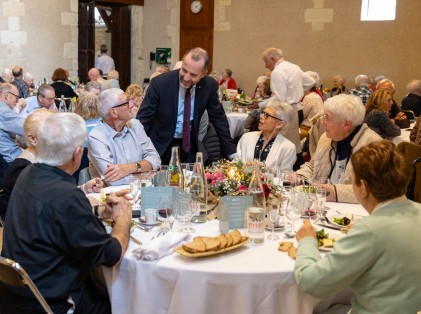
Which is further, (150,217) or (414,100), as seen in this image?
Answer: (414,100)

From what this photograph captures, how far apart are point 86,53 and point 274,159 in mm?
9183

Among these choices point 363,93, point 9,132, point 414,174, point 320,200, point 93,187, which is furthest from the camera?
point 363,93

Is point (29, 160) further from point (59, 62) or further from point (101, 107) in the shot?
point (59, 62)

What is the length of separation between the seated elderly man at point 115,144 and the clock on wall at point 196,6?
9751 mm

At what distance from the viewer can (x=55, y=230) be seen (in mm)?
2088

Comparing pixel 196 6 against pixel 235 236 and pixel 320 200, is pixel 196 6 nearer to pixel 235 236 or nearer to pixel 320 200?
pixel 320 200

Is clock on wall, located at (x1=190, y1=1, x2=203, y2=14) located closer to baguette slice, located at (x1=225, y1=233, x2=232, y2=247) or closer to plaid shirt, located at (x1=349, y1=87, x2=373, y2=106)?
plaid shirt, located at (x1=349, y1=87, x2=373, y2=106)

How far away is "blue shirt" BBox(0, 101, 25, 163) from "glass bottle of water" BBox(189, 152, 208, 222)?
3228mm

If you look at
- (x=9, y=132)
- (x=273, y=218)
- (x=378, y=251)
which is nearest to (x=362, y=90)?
(x=9, y=132)

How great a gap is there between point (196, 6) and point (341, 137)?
33.7ft

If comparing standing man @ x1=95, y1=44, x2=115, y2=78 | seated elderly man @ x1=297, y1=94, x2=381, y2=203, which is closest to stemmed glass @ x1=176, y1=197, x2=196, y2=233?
seated elderly man @ x1=297, y1=94, x2=381, y2=203

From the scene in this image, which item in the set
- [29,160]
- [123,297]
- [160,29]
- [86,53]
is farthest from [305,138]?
[160,29]

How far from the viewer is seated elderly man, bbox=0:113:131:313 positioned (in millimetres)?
2078

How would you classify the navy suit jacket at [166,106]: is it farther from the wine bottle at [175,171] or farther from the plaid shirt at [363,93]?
the plaid shirt at [363,93]
